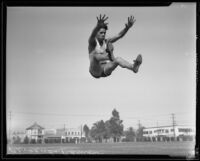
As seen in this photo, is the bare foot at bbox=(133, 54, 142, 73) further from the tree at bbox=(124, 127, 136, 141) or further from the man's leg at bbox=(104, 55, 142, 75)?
the tree at bbox=(124, 127, 136, 141)

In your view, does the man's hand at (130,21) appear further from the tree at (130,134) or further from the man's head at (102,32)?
the tree at (130,134)

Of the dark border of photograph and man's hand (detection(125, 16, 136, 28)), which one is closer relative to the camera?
the dark border of photograph

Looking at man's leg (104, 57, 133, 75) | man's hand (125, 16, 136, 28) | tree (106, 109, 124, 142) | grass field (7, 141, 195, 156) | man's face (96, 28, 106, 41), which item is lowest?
grass field (7, 141, 195, 156)

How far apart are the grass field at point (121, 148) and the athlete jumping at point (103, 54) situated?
61 centimetres

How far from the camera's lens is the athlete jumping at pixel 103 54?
2.70 metres

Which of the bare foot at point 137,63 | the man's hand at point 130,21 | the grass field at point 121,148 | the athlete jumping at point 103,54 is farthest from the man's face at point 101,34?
the grass field at point 121,148

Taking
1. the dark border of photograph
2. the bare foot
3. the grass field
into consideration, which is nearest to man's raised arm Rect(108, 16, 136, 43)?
the dark border of photograph

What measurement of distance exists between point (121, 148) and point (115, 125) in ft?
0.65

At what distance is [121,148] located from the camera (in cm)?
261

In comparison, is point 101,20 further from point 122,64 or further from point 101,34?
point 122,64

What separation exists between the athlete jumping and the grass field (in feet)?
2.01

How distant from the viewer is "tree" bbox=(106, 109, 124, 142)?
2.66 meters

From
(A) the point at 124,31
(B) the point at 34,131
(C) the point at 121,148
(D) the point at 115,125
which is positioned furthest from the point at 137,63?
(B) the point at 34,131
